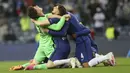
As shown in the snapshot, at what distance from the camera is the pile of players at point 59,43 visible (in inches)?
574

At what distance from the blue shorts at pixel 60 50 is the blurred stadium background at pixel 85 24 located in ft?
29.4

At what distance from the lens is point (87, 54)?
594 inches

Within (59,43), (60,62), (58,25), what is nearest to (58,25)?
Result: (58,25)

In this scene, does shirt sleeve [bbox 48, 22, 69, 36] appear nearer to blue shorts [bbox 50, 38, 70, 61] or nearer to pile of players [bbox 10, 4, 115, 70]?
pile of players [bbox 10, 4, 115, 70]

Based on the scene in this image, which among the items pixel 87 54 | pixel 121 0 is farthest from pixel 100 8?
pixel 87 54

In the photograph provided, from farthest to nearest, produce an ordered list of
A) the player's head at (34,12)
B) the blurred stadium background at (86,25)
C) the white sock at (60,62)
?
1. the blurred stadium background at (86,25)
2. the white sock at (60,62)
3. the player's head at (34,12)

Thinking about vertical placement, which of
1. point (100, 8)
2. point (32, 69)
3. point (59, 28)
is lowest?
point (32, 69)

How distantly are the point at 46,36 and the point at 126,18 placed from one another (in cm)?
1040

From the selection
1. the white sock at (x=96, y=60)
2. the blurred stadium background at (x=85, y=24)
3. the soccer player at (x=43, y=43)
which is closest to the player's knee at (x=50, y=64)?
the soccer player at (x=43, y=43)

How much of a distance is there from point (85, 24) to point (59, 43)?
10.4m

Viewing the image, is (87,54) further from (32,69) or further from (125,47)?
(125,47)

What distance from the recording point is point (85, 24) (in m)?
25.1

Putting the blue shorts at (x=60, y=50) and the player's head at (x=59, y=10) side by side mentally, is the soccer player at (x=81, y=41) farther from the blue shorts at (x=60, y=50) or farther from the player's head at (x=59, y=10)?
the blue shorts at (x=60, y=50)

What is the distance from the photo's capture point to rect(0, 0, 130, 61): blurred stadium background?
2452 cm
